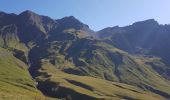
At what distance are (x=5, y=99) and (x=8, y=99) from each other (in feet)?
8.46

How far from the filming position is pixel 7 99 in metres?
168

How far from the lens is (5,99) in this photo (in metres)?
167

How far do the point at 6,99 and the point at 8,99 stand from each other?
2.32 meters

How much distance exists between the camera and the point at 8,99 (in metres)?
169

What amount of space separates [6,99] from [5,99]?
482mm

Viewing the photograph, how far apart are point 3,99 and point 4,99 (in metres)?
2.76

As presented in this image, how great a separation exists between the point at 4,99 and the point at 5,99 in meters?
2.12

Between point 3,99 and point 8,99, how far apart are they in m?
3.61

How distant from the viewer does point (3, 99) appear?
171125 millimetres

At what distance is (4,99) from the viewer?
553 feet

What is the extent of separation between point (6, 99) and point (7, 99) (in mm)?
1401
